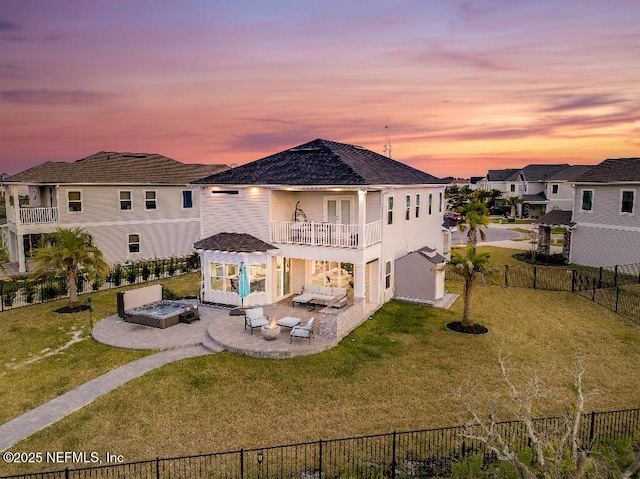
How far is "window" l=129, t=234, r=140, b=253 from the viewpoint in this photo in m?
30.1

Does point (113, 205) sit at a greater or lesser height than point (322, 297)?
greater

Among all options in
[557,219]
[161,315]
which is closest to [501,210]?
[557,219]

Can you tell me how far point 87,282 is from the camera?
24.6 meters

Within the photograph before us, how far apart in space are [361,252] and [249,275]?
5458mm

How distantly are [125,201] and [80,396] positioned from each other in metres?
21.0

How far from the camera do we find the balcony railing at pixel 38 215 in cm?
2548

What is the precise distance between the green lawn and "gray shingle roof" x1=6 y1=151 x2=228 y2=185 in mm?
12915

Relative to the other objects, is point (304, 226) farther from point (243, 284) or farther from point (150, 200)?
point (150, 200)

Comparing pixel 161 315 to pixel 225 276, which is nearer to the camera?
pixel 161 315

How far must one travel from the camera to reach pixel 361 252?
58.6ft

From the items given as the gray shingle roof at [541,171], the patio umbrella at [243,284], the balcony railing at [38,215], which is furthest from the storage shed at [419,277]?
the gray shingle roof at [541,171]

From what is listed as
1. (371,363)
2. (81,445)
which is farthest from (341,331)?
(81,445)

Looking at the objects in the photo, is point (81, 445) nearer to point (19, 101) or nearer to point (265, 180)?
point (265, 180)

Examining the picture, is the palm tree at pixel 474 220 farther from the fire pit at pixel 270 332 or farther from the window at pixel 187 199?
the window at pixel 187 199
